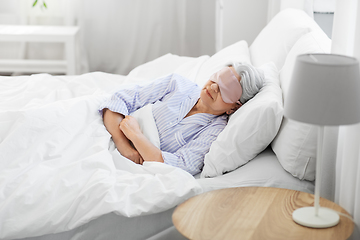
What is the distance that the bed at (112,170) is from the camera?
1150 millimetres

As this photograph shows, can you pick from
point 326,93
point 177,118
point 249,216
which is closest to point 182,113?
point 177,118

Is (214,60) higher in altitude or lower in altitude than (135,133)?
higher

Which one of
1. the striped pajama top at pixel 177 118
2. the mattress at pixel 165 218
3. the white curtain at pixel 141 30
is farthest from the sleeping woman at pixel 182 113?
the white curtain at pixel 141 30

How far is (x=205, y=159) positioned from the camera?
141 cm

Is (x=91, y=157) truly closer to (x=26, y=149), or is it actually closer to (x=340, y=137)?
(x=26, y=149)

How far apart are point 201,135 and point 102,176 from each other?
18.0 inches

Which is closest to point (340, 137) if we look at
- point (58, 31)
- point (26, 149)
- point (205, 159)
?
point (205, 159)

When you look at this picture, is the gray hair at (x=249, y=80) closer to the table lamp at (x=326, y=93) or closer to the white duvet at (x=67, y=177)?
the white duvet at (x=67, y=177)

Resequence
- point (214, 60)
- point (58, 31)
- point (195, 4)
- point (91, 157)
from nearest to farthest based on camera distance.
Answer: point (91, 157)
point (214, 60)
point (58, 31)
point (195, 4)

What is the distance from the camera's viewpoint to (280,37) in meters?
1.95

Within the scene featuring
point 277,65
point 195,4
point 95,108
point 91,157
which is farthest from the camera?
point 195,4

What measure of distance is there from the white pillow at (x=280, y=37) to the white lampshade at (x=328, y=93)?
3.12 ft

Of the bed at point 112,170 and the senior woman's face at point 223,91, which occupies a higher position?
the senior woman's face at point 223,91

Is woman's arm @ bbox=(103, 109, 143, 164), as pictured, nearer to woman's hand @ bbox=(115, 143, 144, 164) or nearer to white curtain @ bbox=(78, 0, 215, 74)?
woman's hand @ bbox=(115, 143, 144, 164)
